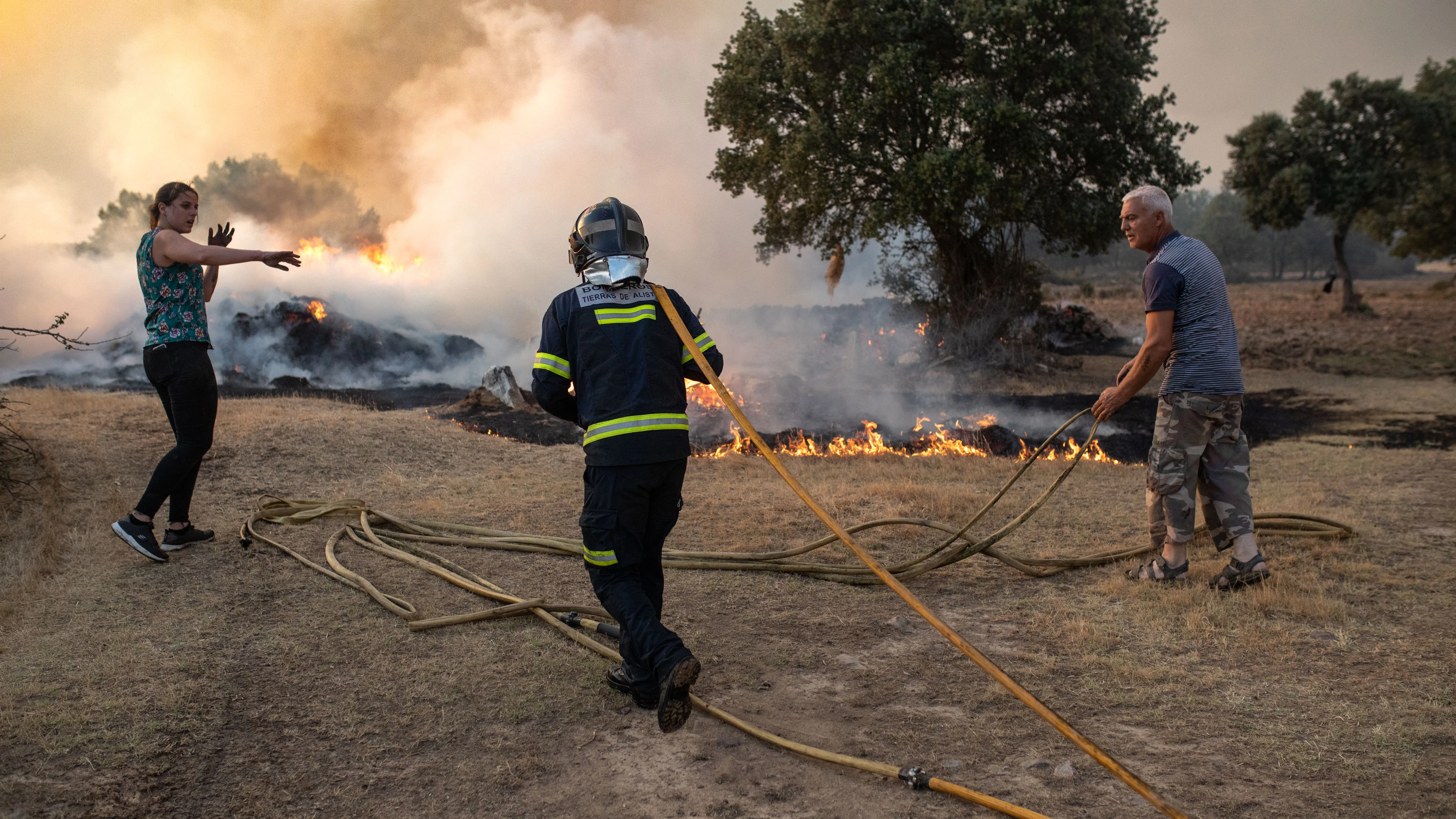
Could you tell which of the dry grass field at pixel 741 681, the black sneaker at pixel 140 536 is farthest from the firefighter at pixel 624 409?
the black sneaker at pixel 140 536

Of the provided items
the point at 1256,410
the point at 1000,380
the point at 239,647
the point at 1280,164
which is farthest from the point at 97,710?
the point at 1280,164

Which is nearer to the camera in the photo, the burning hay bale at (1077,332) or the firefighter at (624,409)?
the firefighter at (624,409)

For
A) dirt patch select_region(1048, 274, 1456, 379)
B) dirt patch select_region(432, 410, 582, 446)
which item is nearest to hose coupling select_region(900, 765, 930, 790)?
dirt patch select_region(432, 410, 582, 446)

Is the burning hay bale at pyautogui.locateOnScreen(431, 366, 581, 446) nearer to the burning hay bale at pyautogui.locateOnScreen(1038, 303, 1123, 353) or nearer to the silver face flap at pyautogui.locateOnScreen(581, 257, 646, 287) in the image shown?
the silver face flap at pyautogui.locateOnScreen(581, 257, 646, 287)

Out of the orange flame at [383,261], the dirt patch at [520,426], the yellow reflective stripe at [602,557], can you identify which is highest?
the orange flame at [383,261]

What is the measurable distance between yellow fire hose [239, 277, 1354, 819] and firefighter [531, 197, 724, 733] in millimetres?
172

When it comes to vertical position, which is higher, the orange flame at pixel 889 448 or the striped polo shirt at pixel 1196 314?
the striped polo shirt at pixel 1196 314

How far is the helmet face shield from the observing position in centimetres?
357

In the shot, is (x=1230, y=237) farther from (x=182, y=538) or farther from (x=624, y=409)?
(x=182, y=538)

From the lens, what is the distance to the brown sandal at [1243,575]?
15.6 feet

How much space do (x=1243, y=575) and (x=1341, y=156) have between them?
84.4ft

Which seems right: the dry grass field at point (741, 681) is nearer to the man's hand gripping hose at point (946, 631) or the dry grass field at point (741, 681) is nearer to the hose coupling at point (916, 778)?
the hose coupling at point (916, 778)

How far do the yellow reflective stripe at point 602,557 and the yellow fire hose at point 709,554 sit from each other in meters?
0.74

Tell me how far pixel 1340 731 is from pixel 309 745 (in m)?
4.02
